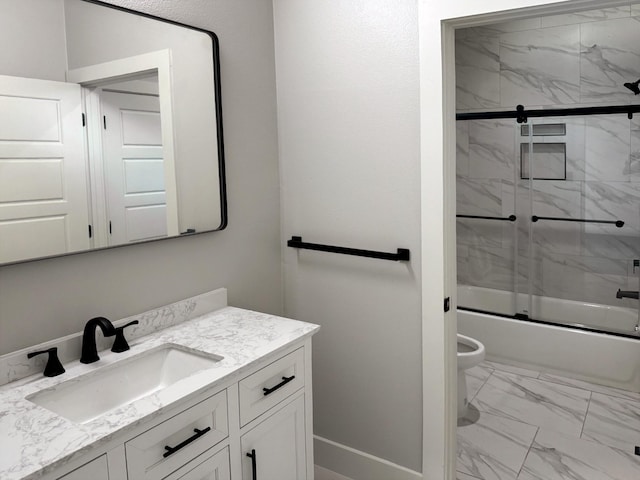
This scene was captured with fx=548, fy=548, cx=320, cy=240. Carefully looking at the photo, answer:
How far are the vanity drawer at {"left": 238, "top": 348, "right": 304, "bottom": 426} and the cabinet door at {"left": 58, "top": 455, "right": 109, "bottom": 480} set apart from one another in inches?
17.6

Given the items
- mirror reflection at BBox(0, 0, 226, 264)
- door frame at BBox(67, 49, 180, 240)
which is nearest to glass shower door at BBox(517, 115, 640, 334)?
mirror reflection at BBox(0, 0, 226, 264)

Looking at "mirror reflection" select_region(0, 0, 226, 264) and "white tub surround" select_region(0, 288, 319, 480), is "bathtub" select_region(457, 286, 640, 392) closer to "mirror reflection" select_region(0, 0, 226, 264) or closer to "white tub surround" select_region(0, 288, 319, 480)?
"white tub surround" select_region(0, 288, 319, 480)

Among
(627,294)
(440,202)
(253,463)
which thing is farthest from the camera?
(627,294)

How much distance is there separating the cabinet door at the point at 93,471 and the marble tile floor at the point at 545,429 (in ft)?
5.71

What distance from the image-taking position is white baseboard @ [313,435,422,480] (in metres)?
2.27

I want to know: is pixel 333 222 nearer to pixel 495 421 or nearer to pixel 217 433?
pixel 217 433

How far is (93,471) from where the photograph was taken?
1.18 meters

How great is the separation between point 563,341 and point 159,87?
2.80 metres

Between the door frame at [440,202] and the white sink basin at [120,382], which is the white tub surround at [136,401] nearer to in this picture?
the white sink basin at [120,382]

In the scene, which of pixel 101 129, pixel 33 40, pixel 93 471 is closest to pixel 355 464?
pixel 93 471

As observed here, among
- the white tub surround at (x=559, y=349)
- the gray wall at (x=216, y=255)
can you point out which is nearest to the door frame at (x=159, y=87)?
the gray wall at (x=216, y=255)

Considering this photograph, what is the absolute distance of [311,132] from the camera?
2332 mm

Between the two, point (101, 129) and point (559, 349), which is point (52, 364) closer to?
point (101, 129)

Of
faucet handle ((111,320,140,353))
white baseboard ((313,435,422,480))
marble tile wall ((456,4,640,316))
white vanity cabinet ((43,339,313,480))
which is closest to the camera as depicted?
white vanity cabinet ((43,339,313,480))
